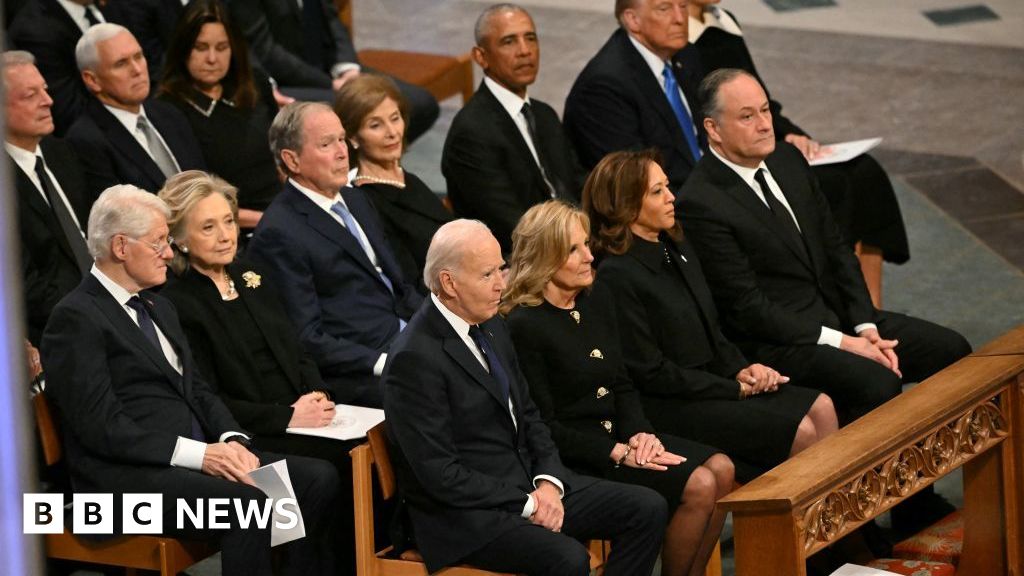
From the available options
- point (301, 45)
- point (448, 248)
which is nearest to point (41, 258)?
point (448, 248)

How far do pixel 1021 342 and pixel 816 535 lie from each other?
0.95 m

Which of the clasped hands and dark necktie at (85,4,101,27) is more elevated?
dark necktie at (85,4,101,27)

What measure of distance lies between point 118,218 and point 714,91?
6.15ft

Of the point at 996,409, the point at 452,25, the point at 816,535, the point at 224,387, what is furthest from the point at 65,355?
the point at 452,25

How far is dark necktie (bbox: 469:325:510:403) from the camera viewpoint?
10.2ft

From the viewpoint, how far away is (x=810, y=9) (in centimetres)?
911

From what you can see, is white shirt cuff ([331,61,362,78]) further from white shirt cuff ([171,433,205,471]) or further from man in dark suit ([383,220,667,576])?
white shirt cuff ([171,433,205,471])

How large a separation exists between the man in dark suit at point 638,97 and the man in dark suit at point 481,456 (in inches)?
68.8

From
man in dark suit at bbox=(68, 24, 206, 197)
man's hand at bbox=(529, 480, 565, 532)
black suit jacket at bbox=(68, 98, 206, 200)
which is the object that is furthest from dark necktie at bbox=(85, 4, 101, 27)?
man's hand at bbox=(529, 480, 565, 532)

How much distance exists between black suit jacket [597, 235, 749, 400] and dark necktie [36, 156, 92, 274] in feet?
4.76

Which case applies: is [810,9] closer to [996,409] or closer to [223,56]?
[223,56]

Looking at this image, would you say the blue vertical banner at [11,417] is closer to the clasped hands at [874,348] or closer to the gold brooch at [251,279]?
the gold brooch at [251,279]

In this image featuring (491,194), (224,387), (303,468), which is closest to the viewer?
(303,468)

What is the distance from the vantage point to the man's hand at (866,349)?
400 cm
